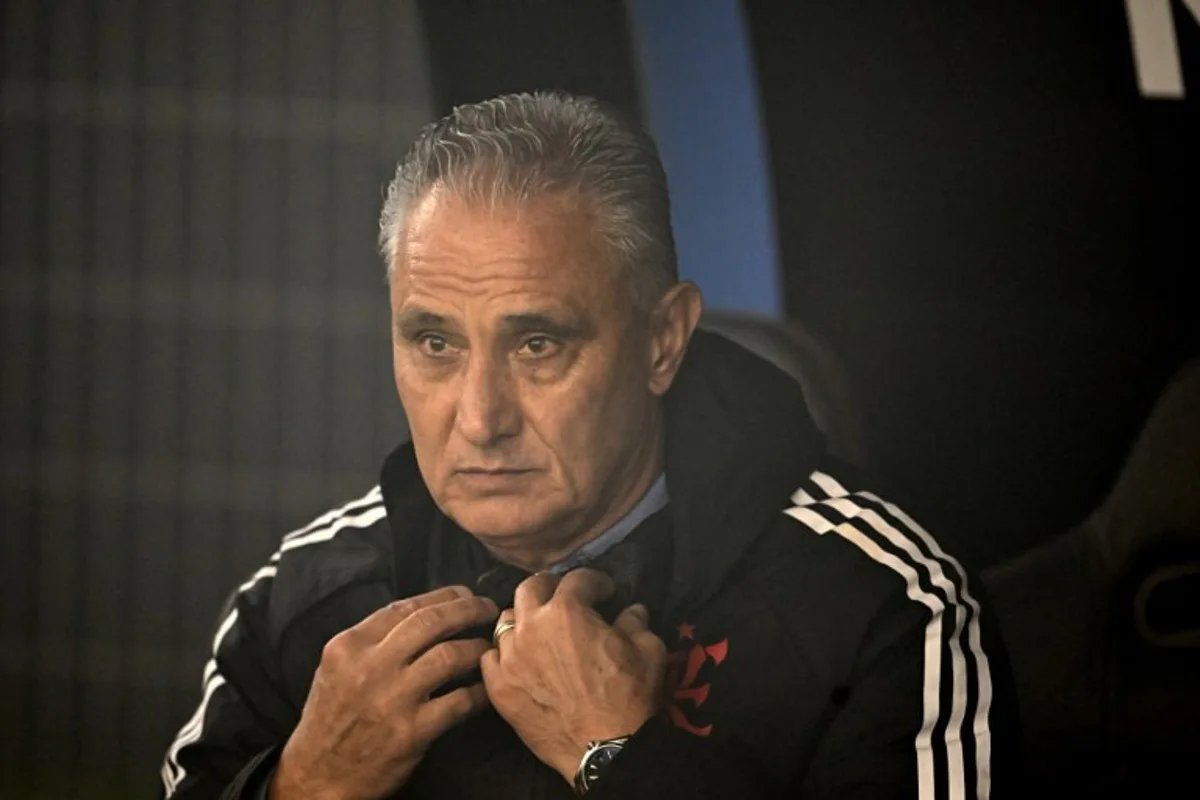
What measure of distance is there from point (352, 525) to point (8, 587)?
17.0 inches

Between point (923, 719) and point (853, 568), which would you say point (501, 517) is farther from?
point (923, 719)

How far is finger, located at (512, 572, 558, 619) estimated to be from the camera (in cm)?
143

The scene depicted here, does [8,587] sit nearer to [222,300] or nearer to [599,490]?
[222,300]

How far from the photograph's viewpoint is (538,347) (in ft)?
4.71

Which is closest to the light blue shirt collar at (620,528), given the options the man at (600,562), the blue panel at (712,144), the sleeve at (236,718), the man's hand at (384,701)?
the man at (600,562)

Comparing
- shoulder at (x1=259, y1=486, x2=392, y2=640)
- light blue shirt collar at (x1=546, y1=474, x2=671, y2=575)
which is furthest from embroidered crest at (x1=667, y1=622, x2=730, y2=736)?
Answer: shoulder at (x1=259, y1=486, x2=392, y2=640)

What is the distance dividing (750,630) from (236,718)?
1.91 ft

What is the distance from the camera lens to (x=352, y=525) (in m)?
1.60

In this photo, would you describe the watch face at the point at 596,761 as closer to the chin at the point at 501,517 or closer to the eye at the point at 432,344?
the chin at the point at 501,517

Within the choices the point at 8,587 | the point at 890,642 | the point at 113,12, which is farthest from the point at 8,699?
the point at 890,642

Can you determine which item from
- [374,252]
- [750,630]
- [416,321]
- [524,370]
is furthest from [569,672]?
[374,252]

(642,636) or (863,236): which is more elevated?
(863,236)

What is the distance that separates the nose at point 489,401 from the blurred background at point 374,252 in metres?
0.15

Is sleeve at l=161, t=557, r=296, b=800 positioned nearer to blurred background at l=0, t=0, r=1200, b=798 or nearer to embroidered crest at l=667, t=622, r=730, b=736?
blurred background at l=0, t=0, r=1200, b=798
